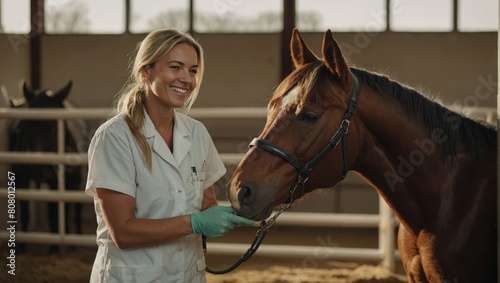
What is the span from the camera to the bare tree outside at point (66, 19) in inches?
271

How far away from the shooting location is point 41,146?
14.4 feet

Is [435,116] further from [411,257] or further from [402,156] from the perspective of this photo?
[411,257]

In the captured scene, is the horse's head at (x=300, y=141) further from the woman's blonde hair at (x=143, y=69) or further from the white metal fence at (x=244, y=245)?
the white metal fence at (x=244, y=245)

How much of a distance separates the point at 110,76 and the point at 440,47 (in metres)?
3.91

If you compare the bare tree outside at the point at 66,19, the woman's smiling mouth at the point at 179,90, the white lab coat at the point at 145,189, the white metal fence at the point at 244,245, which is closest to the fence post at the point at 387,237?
the white metal fence at the point at 244,245

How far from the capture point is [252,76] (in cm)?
664

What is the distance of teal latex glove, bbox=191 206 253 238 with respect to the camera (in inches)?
64.4

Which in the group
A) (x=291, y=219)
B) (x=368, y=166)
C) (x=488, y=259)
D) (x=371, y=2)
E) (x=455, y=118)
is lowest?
(x=291, y=219)

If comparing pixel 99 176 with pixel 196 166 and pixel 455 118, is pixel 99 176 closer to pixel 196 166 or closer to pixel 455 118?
pixel 196 166

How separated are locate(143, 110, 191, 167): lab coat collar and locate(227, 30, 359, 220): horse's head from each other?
18cm

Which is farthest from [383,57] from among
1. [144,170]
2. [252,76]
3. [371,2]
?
[144,170]

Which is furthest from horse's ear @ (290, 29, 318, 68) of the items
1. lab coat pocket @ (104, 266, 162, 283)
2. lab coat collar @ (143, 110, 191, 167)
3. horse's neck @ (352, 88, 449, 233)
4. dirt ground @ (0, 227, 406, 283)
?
dirt ground @ (0, 227, 406, 283)

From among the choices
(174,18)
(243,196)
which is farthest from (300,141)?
(174,18)

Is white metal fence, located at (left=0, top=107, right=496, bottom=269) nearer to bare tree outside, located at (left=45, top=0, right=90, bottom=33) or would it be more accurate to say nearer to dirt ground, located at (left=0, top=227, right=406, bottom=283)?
dirt ground, located at (left=0, top=227, right=406, bottom=283)
